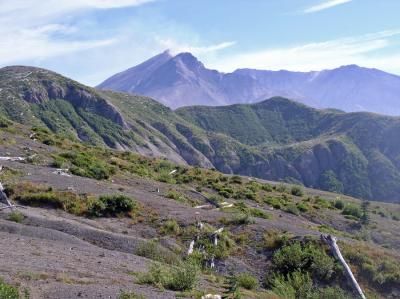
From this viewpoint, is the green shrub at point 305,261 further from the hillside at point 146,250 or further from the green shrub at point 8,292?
the green shrub at point 8,292

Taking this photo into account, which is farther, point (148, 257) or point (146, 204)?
point (146, 204)

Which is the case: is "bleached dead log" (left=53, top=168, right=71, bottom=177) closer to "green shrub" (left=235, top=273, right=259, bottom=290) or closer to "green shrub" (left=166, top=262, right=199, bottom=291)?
"green shrub" (left=235, top=273, right=259, bottom=290)

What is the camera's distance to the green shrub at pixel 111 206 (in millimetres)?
24784

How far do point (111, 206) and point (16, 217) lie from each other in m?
5.40

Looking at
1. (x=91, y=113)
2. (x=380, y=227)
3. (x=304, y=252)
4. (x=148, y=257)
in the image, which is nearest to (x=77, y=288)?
(x=148, y=257)

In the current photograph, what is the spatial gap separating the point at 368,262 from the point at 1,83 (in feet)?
617

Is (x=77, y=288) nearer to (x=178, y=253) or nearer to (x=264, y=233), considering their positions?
(x=178, y=253)

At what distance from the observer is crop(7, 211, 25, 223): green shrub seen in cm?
2083

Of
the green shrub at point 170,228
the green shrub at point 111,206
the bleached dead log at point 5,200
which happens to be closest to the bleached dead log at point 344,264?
the green shrub at point 170,228

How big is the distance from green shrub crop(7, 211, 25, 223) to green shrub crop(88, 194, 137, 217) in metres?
3.93

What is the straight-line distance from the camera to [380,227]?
47.2 metres

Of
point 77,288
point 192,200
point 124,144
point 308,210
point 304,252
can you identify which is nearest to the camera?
point 77,288

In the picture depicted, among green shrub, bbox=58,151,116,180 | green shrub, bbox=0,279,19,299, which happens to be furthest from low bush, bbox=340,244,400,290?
green shrub, bbox=58,151,116,180

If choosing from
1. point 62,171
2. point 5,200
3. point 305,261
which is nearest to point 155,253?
point 305,261
